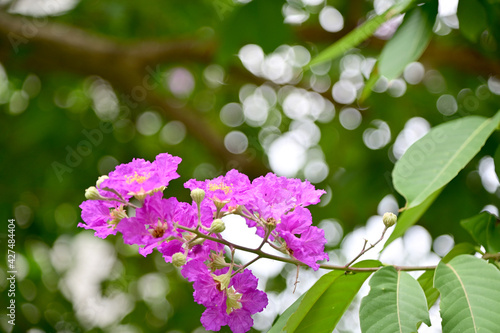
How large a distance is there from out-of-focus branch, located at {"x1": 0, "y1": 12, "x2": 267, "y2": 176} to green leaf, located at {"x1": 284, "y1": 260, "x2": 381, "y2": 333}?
208cm

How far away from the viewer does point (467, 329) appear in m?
Answer: 0.91

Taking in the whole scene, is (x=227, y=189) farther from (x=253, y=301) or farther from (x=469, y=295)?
(x=469, y=295)

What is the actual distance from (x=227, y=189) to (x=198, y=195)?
77 millimetres

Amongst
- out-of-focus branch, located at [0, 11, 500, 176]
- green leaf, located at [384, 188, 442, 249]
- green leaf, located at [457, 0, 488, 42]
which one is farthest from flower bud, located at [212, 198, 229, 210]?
out-of-focus branch, located at [0, 11, 500, 176]

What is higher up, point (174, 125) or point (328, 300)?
point (328, 300)

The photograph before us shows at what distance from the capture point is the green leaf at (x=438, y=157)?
44.3 inches

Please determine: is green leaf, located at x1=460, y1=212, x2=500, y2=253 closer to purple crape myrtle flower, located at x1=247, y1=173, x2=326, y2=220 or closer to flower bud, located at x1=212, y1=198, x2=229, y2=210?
purple crape myrtle flower, located at x1=247, y1=173, x2=326, y2=220

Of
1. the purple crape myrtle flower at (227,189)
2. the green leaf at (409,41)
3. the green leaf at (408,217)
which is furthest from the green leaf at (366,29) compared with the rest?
the purple crape myrtle flower at (227,189)

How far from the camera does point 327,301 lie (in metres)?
1.07

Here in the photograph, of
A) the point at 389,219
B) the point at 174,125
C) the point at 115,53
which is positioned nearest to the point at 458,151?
the point at 389,219

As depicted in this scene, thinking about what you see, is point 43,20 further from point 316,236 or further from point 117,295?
point 316,236

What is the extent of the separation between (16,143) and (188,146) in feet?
3.75

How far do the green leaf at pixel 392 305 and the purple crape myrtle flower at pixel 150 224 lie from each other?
362 millimetres

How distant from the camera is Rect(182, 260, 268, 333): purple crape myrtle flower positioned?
0.98 meters
